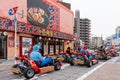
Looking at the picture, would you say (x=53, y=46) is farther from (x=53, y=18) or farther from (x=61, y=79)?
(x=61, y=79)

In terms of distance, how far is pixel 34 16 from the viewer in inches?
1107

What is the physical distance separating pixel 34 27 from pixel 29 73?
58.5 ft

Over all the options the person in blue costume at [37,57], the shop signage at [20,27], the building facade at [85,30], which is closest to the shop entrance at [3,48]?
the shop signage at [20,27]

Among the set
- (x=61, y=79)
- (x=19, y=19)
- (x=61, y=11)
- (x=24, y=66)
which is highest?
(x=61, y=11)

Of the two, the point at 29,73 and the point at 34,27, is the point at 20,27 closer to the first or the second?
the point at 34,27

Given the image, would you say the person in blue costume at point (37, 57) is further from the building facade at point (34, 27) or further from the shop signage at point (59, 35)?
the shop signage at point (59, 35)

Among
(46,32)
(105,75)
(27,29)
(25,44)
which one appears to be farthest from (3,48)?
(105,75)

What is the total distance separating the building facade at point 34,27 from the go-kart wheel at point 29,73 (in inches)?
478

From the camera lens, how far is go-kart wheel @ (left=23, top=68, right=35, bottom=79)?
986cm

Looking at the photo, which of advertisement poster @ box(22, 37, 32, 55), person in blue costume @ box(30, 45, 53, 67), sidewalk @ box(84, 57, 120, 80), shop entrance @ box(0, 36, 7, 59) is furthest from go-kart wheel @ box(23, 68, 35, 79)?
advertisement poster @ box(22, 37, 32, 55)

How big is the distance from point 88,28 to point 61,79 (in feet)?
397

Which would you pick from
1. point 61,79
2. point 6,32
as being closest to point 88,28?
point 6,32

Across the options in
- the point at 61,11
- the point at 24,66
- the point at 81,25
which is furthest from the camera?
the point at 81,25

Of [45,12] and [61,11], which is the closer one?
[45,12]
